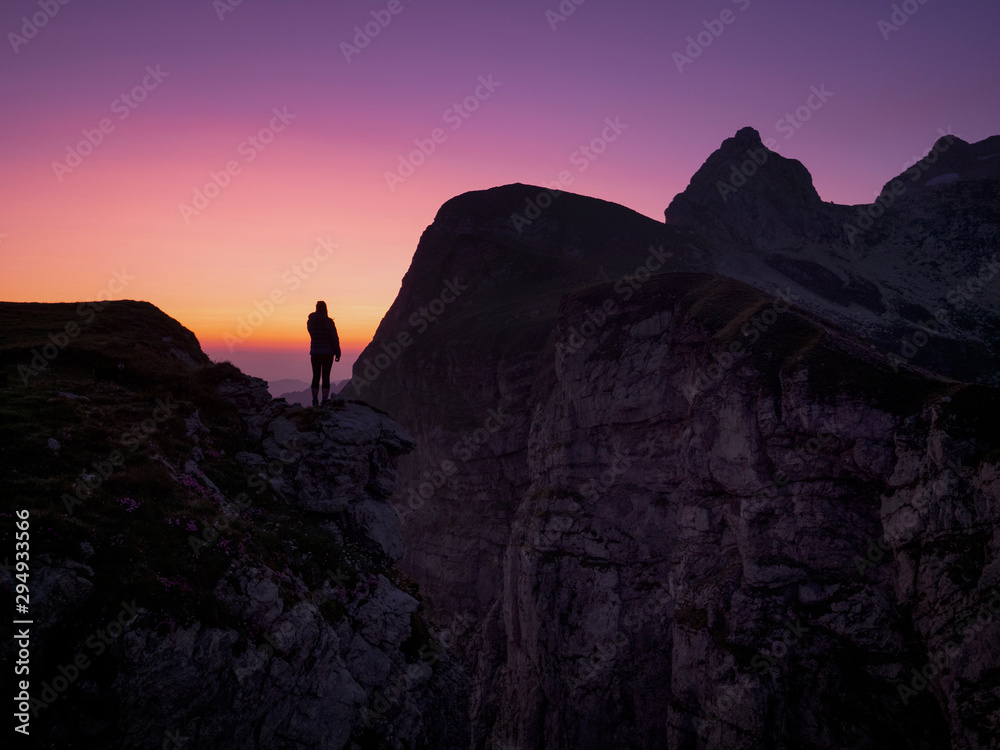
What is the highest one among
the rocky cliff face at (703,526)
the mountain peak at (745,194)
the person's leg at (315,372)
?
the mountain peak at (745,194)

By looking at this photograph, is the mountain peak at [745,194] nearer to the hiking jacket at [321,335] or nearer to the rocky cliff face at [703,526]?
the rocky cliff face at [703,526]

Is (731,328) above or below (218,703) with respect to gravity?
above

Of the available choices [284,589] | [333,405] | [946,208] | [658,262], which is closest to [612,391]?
[333,405]

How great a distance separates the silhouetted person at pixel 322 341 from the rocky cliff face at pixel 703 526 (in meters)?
17.6

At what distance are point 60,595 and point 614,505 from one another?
164 feet

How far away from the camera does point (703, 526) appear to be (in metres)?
50.0

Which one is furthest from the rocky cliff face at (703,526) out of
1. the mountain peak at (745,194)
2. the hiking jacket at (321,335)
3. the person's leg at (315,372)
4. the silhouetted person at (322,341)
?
the mountain peak at (745,194)

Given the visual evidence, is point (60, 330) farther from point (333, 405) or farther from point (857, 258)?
point (857, 258)

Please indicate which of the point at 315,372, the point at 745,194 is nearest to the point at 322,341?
the point at 315,372

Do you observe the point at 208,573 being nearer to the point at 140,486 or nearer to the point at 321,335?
the point at 140,486

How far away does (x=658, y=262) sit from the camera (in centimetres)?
12788

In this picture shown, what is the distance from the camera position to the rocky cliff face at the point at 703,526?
36062 mm

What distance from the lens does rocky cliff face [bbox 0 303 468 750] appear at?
13930 millimetres

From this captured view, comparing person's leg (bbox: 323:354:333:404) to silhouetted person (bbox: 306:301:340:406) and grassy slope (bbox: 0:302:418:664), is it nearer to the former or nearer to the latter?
silhouetted person (bbox: 306:301:340:406)
